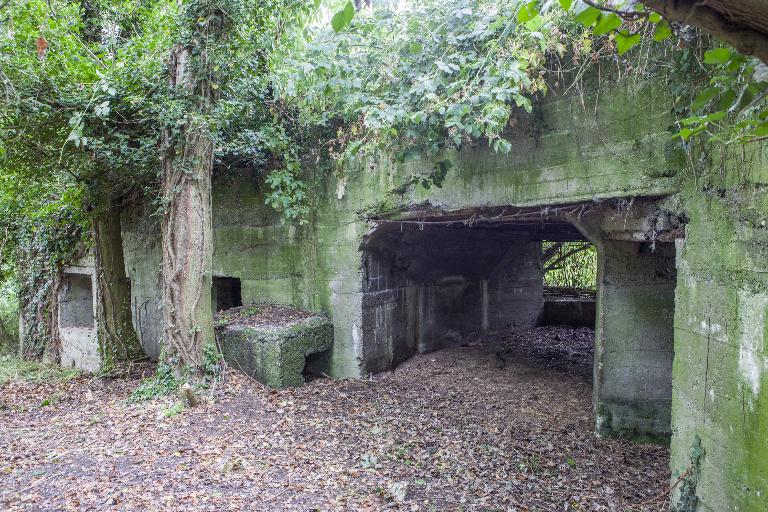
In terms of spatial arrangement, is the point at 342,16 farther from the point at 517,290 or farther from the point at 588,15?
the point at 517,290

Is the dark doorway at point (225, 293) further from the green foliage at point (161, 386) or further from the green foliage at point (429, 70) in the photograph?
the green foliage at point (429, 70)

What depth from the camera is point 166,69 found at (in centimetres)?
586

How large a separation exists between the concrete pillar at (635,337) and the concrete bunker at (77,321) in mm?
8598

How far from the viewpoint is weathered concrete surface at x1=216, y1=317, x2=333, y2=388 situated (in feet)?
19.6

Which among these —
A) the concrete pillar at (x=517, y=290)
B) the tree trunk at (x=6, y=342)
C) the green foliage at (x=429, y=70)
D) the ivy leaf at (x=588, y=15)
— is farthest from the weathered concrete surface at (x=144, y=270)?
the ivy leaf at (x=588, y=15)

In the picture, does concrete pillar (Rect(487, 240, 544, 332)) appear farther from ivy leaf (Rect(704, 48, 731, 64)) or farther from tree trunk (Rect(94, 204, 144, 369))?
ivy leaf (Rect(704, 48, 731, 64))

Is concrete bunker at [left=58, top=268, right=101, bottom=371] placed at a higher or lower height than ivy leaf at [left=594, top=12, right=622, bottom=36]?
lower

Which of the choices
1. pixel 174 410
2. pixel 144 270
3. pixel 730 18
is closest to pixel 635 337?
pixel 730 18

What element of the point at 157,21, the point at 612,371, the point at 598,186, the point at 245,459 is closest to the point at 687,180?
the point at 598,186

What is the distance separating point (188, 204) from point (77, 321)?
638cm

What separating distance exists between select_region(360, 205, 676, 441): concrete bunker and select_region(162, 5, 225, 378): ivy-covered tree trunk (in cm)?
200

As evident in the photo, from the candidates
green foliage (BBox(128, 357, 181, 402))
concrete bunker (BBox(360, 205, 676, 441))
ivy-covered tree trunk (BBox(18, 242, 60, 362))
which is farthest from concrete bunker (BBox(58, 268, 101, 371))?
concrete bunker (BBox(360, 205, 676, 441))

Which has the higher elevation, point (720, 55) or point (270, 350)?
point (720, 55)

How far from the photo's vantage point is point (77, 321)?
10.3 m
